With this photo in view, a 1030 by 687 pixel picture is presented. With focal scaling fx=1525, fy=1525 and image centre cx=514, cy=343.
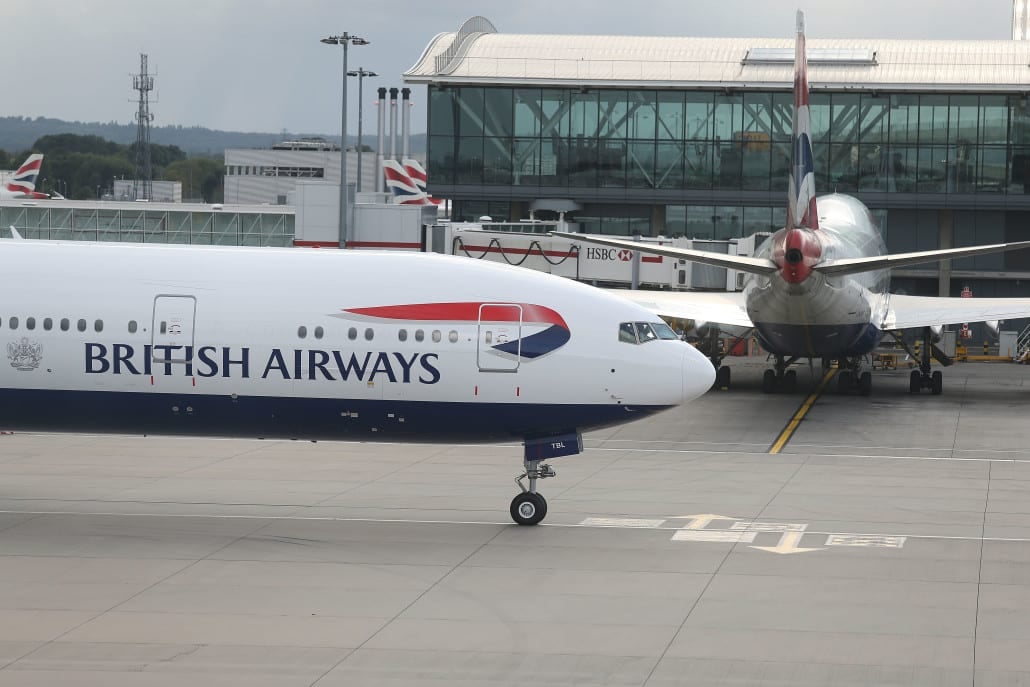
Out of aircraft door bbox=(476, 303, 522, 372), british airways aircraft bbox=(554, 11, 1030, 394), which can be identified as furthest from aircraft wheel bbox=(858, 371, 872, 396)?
aircraft door bbox=(476, 303, 522, 372)

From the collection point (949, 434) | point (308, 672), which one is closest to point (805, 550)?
point (308, 672)

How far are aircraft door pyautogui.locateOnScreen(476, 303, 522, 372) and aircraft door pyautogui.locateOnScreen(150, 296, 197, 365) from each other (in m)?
4.71

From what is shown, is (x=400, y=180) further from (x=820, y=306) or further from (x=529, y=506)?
(x=529, y=506)

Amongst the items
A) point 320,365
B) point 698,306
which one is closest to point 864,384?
point 698,306

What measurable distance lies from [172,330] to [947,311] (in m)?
31.6

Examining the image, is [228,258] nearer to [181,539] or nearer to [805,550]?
[181,539]

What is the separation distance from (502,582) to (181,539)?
5.88m

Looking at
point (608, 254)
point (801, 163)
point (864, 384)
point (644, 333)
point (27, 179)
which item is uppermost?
point (27, 179)

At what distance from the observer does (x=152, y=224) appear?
8181 centimetres

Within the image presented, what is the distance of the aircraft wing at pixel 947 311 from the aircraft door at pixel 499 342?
87.6 ft

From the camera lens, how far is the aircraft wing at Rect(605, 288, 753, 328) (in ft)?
161

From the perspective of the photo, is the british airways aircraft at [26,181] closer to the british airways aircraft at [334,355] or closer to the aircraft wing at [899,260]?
the aircraft wing at [899,260]

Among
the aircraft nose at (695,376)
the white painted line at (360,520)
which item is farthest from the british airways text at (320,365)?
the aircraft nose at (695,376)

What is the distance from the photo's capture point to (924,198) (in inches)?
2931
